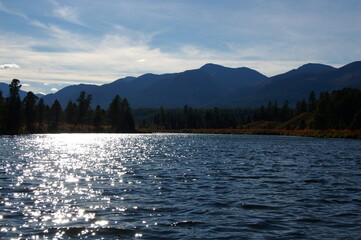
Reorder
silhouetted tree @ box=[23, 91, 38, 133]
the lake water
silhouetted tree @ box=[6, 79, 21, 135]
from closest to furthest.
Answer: the lake water < silhouetted tree @ box=[6, 79, 21, 135] < silhouetted tree @ box=[23, 91, 38, 133]

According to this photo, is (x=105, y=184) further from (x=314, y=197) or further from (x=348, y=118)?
(x=348, y=118)

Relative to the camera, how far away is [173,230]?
715 inches

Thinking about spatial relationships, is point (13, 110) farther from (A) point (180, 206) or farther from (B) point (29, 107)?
(A) point (180, 206)

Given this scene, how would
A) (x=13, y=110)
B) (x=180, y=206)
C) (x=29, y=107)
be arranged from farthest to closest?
1. (x=29, y=107)
2. (x=13, y=110)
3. (x=180, y=206)

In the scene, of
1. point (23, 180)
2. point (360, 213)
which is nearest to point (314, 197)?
point (360, 213)

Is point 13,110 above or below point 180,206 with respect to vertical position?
above

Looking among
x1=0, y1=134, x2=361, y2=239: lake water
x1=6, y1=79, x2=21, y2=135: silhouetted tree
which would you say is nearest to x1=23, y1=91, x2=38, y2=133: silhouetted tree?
x1=6, y1=79, x2=21, y2=135: silhouetted tree

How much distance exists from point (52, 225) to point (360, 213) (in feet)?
56.2

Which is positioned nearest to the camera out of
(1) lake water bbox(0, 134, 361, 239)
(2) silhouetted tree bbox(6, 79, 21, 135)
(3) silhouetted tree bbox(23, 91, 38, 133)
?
(1) lake water bbox(0, 134, 361, 239)

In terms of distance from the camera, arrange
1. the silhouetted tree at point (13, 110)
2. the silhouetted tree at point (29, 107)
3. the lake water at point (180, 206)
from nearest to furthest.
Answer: the lake water at point (180, 206), the silhouetted tree at point (13, 110), the silhouetted tree at point (29, 107)

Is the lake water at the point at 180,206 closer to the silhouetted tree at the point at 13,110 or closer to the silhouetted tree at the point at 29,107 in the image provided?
the silhouetted tree at the point at 13,110

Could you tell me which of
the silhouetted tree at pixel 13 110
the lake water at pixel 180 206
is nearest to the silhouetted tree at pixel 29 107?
the silhouetted tree at pixel 13 110

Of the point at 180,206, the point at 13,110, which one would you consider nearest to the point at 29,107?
the point at 13,110

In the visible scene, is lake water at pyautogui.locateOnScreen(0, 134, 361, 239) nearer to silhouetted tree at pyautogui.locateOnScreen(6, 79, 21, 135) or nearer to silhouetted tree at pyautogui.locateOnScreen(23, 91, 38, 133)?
silhouetted tree at pyautogui.locateOnScreen(6, 79, 21, 135)
